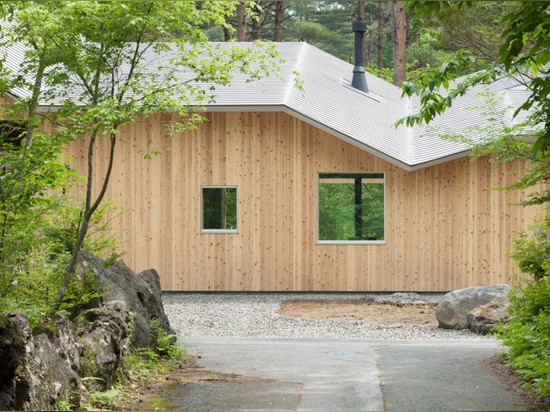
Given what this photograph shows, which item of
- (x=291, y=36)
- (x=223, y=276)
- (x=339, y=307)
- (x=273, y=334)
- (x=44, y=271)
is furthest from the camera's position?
(x=291, y=36)

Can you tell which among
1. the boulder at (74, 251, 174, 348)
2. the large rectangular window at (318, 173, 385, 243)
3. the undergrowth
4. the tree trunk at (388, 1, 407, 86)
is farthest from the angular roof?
the tree trunk at (388, 1, 407, 86)

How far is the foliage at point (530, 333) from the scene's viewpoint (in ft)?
26.9

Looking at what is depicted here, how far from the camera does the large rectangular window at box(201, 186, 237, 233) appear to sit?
1848 centimetres

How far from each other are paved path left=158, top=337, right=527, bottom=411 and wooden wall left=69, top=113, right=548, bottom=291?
19.6 ft

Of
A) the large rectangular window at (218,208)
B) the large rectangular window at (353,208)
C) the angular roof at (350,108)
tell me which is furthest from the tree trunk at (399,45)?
the large rectangular window at (218,208)

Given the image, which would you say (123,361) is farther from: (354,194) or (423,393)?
(354,194)

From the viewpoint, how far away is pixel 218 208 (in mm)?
18516

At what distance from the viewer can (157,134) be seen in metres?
18.5

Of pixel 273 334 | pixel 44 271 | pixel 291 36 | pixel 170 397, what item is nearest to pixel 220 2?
pixel 44 271

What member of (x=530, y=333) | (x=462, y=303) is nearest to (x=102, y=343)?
(x=530, y=333)

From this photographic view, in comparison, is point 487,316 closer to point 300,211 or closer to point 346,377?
point 346,377

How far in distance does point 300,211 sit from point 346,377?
31.3 feet

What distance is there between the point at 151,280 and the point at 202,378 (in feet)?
7.58

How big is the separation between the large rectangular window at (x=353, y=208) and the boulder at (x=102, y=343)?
32.7 feet
